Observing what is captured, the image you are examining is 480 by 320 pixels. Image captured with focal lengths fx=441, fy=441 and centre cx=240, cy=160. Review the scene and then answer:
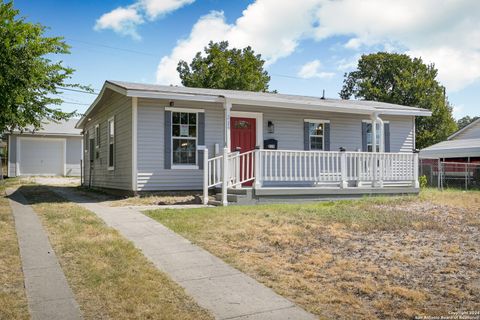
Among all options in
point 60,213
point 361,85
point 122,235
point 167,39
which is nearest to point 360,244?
point 122,235

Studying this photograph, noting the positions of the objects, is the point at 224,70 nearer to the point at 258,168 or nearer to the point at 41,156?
the point at 41,156

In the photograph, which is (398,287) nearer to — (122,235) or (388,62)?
(122,235)

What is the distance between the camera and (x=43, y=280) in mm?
4586

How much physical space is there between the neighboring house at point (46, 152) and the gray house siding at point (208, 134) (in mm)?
17300

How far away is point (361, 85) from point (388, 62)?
10.3 feet

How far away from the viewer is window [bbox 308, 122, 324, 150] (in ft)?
46.9

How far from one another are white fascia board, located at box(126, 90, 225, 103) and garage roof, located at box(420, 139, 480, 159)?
1748 centimetres

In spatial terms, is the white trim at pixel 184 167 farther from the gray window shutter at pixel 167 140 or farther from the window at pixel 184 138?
the gray window shutter at pixel 167 140

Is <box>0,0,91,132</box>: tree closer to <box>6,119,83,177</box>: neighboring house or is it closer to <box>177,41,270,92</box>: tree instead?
<box>6,119,83,177</box>: neighboring house

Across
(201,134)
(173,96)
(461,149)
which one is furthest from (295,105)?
(461,149)

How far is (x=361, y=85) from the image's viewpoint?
41.7 metres

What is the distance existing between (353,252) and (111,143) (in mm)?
10875

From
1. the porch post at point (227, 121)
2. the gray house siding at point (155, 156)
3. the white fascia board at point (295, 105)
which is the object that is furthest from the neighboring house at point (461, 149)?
the gray house siding at point (155, 156)

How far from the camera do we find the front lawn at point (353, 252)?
13.4ft
